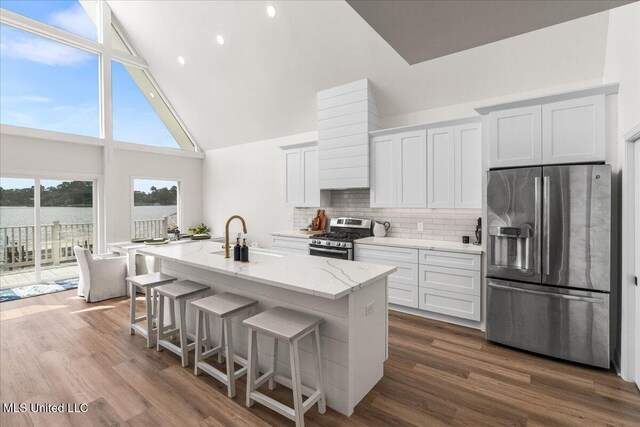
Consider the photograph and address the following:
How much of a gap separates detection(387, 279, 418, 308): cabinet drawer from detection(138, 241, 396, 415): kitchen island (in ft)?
4.67

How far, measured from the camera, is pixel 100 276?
15.5ft

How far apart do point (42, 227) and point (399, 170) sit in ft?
20.0

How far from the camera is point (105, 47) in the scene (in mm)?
5996

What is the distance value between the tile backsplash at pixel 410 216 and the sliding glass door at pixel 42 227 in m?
4.30

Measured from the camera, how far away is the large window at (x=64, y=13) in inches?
201

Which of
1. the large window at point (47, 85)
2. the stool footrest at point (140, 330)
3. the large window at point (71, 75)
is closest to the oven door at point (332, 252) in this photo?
the stool footrest at point (140, 330)

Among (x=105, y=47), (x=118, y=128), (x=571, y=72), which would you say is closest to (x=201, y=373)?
(x=571, y=72)

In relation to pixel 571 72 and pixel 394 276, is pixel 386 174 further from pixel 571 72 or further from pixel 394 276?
pixel 571 72

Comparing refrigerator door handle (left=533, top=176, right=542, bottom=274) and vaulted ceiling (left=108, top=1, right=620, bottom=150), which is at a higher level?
vaulted ceiling (left=108, top=1, right=620, bottom=150)

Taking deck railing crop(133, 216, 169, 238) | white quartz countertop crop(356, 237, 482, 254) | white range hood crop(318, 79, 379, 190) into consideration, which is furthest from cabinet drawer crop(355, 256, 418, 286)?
deck railing crop(133, 216, 169, 238)

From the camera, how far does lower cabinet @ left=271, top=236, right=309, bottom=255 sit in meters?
5.06

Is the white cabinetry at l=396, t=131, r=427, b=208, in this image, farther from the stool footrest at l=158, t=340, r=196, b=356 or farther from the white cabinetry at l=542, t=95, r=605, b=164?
the stool footrest at l=158, t=340, r=196, b=356

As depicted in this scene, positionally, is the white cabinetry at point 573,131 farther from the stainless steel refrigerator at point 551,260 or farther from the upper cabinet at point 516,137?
the stainless steel refrigerator at point 551,260

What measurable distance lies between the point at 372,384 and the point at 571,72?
3.74 meters
